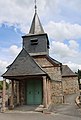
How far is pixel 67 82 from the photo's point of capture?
32.4 metres

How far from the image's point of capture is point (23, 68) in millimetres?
15977

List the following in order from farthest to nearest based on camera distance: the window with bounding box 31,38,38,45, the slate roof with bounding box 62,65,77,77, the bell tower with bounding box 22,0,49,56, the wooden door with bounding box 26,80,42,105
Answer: the slate roof with bounding box 62,65,77,77 < the window with bounding box 31,38,38,45 < the bell tower with bounding box 22,0,49,56 < the wooden door with bounding box 26,80,42,105

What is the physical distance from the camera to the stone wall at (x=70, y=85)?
31.6 metres

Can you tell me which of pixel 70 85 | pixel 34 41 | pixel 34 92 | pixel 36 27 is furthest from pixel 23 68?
pixel 70 85

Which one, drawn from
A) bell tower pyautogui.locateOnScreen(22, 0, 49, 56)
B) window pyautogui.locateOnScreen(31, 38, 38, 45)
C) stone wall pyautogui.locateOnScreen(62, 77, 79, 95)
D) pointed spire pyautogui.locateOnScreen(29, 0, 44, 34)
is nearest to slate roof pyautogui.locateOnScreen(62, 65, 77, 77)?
stone wall pyautogui.locateOnScreen(62, 77, 79, 95)

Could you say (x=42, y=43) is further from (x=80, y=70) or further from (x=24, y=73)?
(x=80, y=70)

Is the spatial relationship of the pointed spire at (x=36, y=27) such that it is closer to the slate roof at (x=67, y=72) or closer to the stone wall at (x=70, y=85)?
the slate roof at (x=67, y=72)

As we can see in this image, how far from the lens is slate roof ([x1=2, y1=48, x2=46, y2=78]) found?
51.1 ft

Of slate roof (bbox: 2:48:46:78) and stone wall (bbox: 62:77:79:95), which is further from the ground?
slate roof (bbox: 2:48:46:78)

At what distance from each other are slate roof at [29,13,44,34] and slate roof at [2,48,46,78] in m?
6.91

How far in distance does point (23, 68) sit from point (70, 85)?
702 inches

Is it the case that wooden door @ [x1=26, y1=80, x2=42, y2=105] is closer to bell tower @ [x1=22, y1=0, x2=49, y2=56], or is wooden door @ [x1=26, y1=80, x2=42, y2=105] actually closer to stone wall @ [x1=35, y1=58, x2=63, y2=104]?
stone wall @ [x1=35, y1=58, x2=63, y2=104]

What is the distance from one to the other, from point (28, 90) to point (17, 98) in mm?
1450

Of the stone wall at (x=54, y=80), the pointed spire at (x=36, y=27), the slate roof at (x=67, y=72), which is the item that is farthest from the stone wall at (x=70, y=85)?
the pointed spire at (x=36, y=27)
